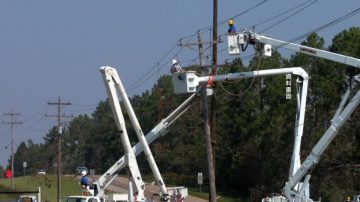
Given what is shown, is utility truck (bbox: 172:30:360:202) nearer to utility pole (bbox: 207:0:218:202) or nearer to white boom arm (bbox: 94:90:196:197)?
utility pole (bbox: 207:0:218:202)

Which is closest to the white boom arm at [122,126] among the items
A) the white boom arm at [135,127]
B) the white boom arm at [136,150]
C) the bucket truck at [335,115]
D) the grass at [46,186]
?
the white boom arm at [135,127]

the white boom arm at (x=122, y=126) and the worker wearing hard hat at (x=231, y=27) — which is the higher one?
the worker wearing hard hat at (x=231, y=27)

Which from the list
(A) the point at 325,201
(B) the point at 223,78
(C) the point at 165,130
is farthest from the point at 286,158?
(B) the point at 223,78

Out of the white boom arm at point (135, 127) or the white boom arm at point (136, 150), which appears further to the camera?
the white boom arm at point (136, 150)

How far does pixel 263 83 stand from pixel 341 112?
54580mm

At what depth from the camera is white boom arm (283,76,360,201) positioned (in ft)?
125

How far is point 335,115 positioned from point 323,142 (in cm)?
152

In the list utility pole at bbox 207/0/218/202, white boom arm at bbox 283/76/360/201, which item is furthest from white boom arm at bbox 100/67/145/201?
white boom arm at bbox 283/76/360/201

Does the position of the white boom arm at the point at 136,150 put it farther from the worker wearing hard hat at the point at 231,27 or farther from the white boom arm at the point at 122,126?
the worker wearing hard hat at the point at 231,27

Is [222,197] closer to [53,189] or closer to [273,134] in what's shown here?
[273,134]

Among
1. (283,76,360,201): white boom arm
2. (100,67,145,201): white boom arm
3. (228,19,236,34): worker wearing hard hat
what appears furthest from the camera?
(100,67,145,201): white boom arm

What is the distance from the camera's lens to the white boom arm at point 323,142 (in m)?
38.1

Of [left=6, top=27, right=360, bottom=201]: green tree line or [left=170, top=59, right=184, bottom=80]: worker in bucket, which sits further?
[left=6, top=27, right=360, bottom=201]: green tree line

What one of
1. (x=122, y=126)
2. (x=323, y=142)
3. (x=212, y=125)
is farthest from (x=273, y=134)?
(x=323, y=142)
